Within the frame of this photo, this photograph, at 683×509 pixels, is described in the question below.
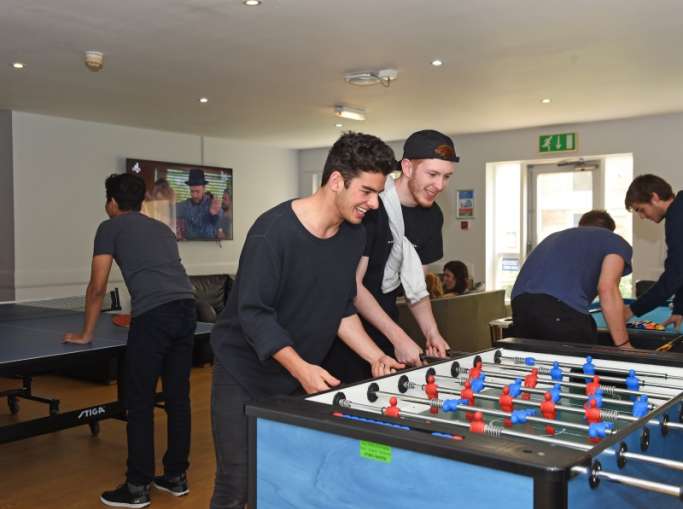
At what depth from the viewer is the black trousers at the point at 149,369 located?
343 centimetres

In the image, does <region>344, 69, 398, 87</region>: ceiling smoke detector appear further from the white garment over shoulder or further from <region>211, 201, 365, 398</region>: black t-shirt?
<region>211, 201, 365, 398</region>: black t-shirt

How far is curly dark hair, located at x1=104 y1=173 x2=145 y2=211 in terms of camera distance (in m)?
3.48

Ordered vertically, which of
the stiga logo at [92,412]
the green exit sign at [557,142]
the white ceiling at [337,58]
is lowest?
the stiga logo at [92,412]

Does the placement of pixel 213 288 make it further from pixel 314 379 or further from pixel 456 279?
pixel 314 379

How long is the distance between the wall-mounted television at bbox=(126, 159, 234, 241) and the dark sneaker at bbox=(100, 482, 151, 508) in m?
5.06

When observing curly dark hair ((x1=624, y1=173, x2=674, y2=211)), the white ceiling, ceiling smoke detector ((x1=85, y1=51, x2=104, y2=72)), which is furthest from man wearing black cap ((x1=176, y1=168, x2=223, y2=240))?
curly dark hair ((x1=624, y1=173, x2=674, y2=211))

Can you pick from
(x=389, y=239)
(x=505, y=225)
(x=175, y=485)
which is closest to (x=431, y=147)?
(x=389, y=239)

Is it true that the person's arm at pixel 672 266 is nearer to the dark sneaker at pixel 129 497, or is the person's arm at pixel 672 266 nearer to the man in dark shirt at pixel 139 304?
the man in dark shirt at pixel 139 304

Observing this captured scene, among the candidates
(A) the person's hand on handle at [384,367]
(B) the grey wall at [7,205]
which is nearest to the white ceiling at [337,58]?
(B) the grey wall at [7,205]

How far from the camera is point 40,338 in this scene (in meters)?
3.77

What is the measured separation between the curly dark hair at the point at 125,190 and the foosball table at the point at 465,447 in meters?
1.95

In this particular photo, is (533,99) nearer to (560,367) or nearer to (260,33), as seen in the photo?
(260,33)

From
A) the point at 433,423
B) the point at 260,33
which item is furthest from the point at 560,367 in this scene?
the point at 260,33

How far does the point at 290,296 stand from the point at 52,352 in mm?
1701
